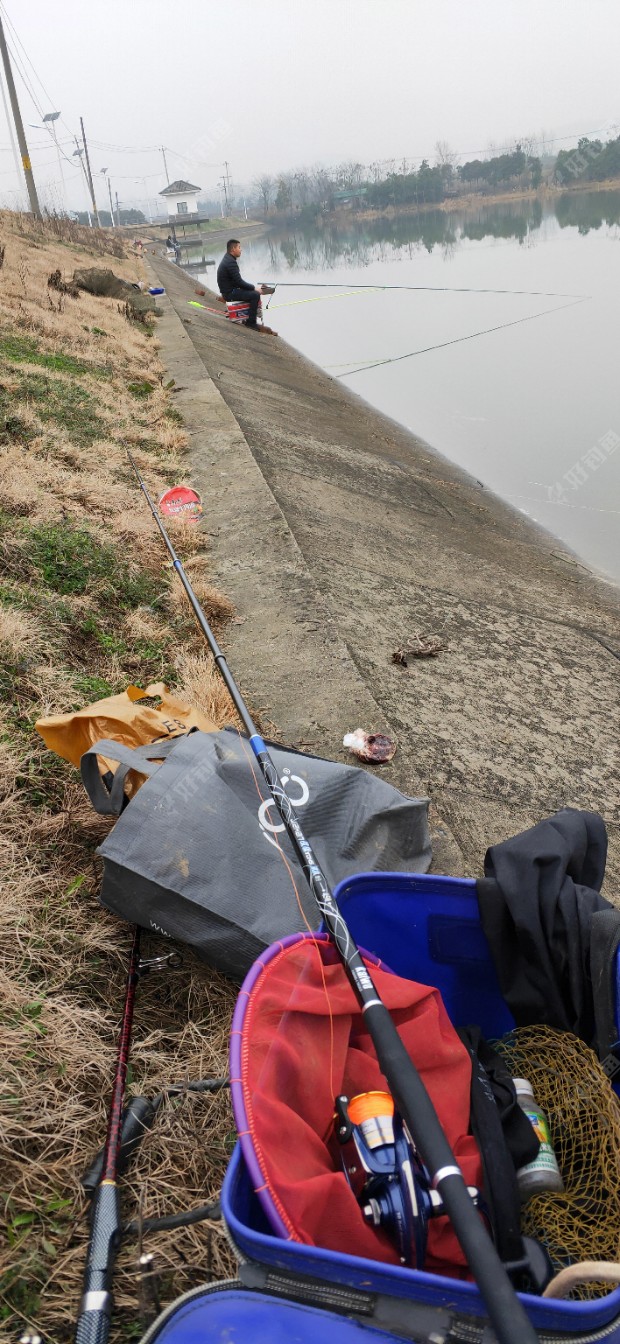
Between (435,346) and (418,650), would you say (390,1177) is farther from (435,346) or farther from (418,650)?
(435,346)

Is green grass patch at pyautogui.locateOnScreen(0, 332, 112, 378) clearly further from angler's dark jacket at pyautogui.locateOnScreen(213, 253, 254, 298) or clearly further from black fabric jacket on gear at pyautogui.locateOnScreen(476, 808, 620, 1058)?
black fabric jacket on gear at pyautogui.locateOnScreen(476, 808, 620, 1058)

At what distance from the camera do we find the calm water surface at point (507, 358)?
469 inches

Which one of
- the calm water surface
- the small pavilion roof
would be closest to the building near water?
the small pavilion roof

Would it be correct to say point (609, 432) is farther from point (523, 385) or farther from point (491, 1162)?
point (491, 1162)

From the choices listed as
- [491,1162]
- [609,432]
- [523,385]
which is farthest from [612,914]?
[523,385]

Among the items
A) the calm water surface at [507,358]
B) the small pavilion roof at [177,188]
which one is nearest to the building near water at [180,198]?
the small pavilion roof at [177,188]

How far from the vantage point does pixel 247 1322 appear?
119cm

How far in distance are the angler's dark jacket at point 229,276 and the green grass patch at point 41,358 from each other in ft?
26.1

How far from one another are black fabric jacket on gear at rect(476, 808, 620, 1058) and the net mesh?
0.05m

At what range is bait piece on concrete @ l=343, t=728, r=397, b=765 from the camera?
3.29m

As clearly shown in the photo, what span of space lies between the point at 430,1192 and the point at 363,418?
14.2 metres

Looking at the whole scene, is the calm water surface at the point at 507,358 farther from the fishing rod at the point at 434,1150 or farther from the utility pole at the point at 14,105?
the utility pole at the point at 14,105

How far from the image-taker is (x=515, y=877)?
6.25 ft

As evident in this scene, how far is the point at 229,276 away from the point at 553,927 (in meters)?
17.6
